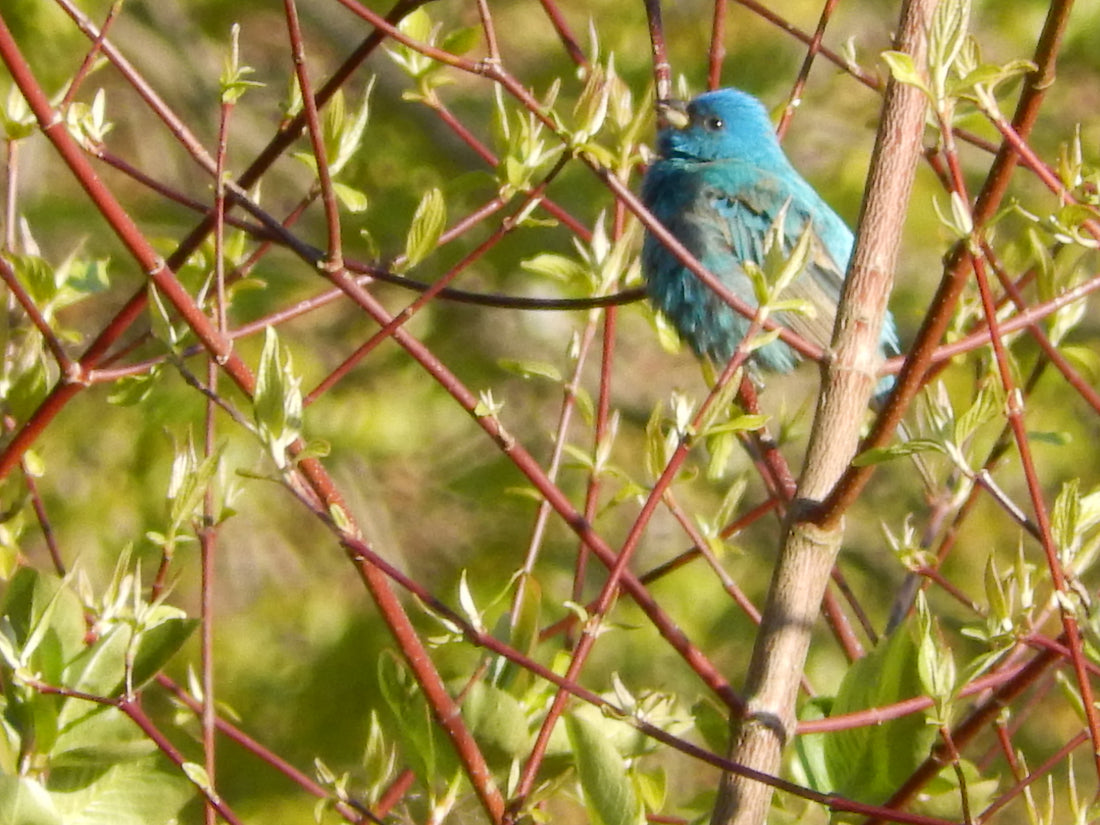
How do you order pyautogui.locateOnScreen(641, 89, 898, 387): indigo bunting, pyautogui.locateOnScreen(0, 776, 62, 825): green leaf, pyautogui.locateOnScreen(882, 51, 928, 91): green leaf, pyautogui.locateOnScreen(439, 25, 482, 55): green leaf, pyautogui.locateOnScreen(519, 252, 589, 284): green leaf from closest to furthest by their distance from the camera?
pyautogui.locateOnScreen(882, 51, 928, 91): green leaf → pyautogui.locateOnScreen(0, 776, 62, 825): green leaf → pyautogui.locateOnScreen(439, 25, 482, 55): green leaf → pyautogui.locateOnScreen(519, 252, 589, 284): green leaf → pyautogui.locateOnScreen(641, 89, 898, 387): indigo bunting

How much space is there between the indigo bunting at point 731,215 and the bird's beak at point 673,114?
55 millimetres

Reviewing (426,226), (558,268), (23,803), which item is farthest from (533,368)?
(23,803)

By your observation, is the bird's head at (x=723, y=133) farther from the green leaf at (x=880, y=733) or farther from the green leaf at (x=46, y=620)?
the green leaf at (x=46, y=620)

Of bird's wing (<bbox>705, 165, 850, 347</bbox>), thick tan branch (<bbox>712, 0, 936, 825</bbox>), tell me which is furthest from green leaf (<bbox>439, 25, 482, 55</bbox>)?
bird's wing (<bbox>705, 165, 850, 347</bbox>)

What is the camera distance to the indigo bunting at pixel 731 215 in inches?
150

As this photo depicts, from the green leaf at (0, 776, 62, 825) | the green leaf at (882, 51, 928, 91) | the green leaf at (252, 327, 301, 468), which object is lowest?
the green leaf at (0, 776, 62, 825)

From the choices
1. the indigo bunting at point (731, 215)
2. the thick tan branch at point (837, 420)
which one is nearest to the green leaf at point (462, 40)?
the thick tan branch at point (837, 420)

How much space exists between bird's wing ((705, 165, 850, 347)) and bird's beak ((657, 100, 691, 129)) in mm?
220

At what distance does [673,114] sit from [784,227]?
Answer: 50cm

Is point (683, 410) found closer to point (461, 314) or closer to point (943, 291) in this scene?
point (943, 291)

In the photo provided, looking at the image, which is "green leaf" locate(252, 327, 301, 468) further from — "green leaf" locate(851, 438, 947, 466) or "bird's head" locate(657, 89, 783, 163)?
"bird's head" locate(657, 89, 783, 163)

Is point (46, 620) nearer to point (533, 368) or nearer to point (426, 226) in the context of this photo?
point (426, 226)

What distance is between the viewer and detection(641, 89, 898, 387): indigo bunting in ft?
12.5

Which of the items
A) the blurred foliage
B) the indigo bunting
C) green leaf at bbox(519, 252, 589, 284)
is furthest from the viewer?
the blurred foliage
